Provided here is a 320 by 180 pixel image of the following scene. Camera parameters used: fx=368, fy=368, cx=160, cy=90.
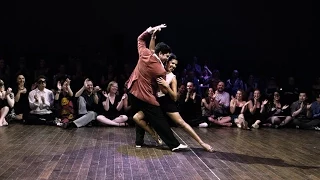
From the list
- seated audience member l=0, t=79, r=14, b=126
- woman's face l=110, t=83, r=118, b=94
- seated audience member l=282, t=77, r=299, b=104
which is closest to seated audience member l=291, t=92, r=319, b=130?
seated audience member l=282, t=77, r=299, b=104

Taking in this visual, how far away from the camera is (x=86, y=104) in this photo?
295 inches

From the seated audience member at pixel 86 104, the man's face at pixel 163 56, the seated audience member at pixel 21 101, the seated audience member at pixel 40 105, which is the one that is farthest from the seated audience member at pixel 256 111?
the seated audience member at pixel 21 101

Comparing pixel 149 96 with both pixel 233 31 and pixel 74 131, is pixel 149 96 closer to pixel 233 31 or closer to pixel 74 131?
pixel 74 131

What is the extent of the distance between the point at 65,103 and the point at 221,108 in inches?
131

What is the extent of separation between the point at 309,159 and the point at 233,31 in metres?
7.14

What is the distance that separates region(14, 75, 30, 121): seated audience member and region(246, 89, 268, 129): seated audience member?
15.3 ft

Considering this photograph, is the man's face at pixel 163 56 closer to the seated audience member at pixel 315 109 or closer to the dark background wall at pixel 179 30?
the seated audience member at pixel 315 109

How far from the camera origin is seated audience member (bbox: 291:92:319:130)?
800 cm

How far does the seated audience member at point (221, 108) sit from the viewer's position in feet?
26.0

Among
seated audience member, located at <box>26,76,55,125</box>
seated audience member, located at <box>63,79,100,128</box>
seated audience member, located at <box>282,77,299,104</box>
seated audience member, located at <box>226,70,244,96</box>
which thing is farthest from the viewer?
seated audience member, located at <box>226,70,244,96</box>

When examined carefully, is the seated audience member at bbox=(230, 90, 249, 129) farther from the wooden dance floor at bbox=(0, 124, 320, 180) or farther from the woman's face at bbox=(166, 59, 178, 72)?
the woman's face at bbox=(166, 59, 178, 72)

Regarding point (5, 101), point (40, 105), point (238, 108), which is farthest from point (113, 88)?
point (238, 108)

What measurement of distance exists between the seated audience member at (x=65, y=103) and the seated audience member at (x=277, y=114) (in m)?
4.20

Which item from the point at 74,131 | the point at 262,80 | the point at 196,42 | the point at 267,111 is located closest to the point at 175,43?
the point at 196,42
